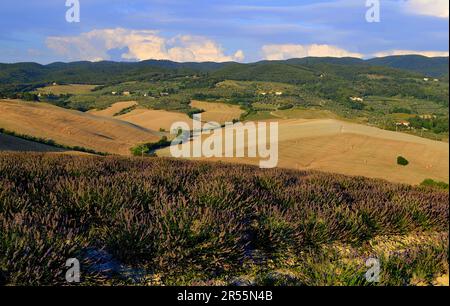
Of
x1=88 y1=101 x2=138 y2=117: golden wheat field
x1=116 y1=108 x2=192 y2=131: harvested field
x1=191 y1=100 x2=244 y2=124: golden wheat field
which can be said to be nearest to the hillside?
x1=116 y1=108 x2=192 y2=131: harvested field

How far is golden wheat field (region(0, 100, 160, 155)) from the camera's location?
2032 inches

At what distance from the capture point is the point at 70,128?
60.4 metres

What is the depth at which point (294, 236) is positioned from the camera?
455 cm

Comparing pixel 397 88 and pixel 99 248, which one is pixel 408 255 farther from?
pixel 397 88

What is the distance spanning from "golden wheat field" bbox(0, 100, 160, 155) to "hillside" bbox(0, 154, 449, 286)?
153ft

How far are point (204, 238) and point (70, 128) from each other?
60.7 m

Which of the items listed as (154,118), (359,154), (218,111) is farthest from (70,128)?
(218,111)

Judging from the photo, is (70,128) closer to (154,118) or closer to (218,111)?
(154,118)

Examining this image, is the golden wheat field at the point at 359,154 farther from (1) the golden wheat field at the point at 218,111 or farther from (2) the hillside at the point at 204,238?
(1) the golden wheat field at the point at 218,111

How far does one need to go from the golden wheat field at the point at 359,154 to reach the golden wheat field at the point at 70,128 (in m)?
9.25

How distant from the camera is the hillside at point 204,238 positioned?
3.54 m

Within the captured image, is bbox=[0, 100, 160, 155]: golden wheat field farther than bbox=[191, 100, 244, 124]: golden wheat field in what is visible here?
No

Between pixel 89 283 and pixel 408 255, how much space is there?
3.18 m

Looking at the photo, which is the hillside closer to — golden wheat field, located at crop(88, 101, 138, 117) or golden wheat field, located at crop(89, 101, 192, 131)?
golden wheat field, located at crop(89, 101, 192, 131)
